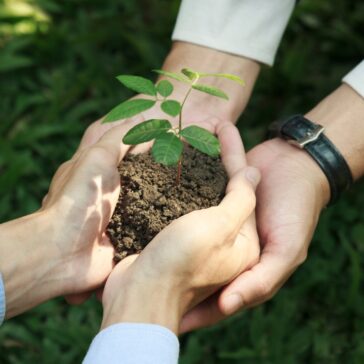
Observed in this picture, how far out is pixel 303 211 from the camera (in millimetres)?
2045

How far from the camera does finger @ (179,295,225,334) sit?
1.92 metres

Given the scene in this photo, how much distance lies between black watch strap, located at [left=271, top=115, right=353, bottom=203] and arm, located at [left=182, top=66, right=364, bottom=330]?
22 mm

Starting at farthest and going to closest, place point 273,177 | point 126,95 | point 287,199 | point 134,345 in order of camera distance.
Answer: point 126,95
point 273,177
point 287,199
point 134,345

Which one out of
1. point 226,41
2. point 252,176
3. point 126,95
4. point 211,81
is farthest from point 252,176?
point 126,95

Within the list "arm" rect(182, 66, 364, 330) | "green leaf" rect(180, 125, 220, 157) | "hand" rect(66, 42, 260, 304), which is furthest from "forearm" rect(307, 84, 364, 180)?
"green leaf" rect(180, 125, 220, 157)

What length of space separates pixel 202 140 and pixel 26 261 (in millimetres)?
627

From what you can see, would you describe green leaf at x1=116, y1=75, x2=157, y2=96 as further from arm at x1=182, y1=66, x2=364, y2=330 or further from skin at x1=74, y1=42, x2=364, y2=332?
arm at x1=182, y1=66, x2=364, y2=330

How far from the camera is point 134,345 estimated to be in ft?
4.92

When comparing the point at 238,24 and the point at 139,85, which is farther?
the point at 238,24

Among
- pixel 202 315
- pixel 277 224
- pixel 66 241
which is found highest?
pixel 277 224

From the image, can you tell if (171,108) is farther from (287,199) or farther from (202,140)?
(287,199)

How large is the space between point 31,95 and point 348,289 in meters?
1.92

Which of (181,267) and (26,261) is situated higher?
(181,267)

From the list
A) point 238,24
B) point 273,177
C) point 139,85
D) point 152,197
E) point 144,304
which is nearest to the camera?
point 144,304
